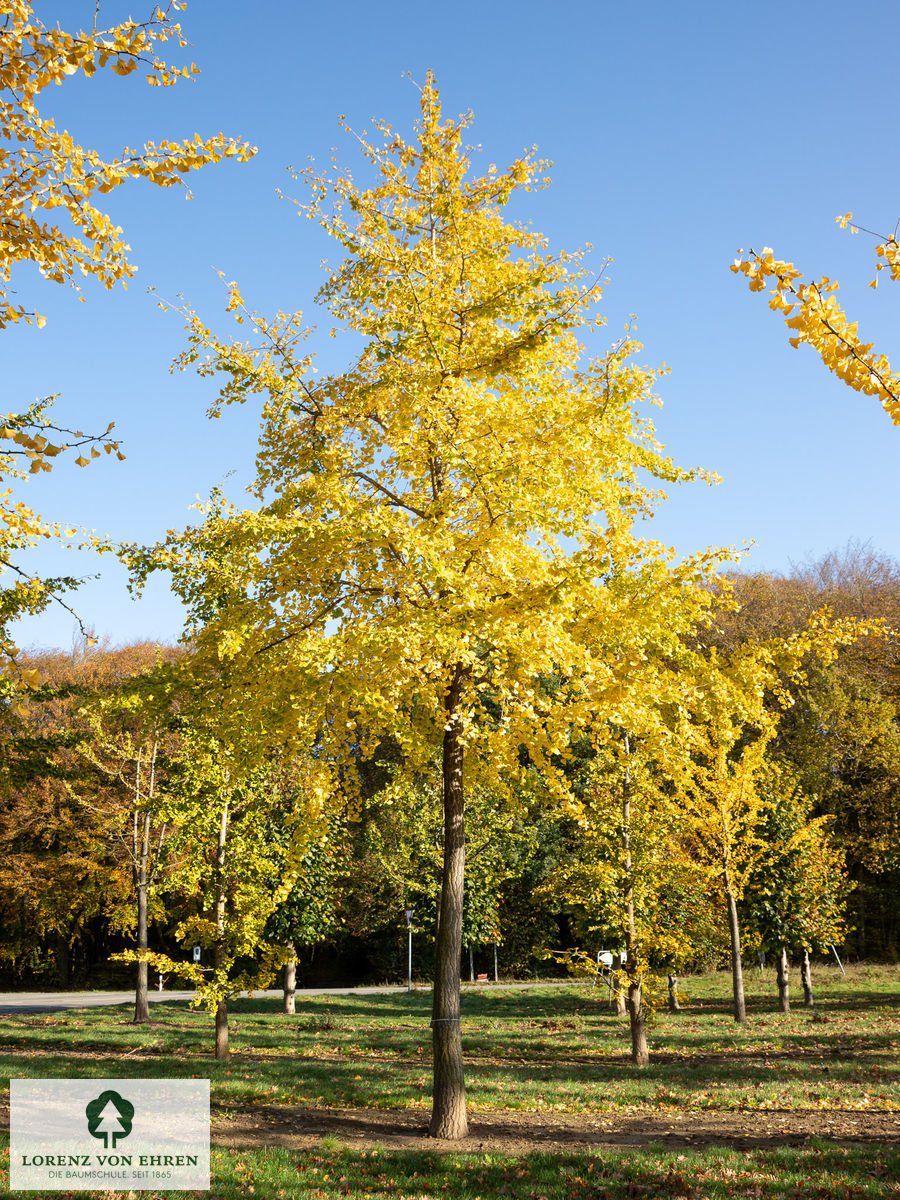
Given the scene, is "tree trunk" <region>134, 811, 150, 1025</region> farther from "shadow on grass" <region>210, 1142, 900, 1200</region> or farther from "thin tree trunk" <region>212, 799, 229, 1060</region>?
"shadow on grass" <region>210, 1142, 900, 1200</region>

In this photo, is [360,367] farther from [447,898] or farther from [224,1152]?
[224,1152]

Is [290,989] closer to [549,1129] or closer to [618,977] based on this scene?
[618,977]

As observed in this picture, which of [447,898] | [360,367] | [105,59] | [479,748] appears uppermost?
[360,367]

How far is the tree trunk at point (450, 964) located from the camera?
7.98m

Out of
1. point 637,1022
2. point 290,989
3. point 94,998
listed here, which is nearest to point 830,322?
point 637,1022

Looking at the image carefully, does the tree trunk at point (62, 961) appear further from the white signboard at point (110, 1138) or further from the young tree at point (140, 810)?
the white signboard at point (110, 1138)

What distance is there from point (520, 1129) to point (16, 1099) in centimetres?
583

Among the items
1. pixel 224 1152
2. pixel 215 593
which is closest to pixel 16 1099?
pixel 224 1152

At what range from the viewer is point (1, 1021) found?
2017cm

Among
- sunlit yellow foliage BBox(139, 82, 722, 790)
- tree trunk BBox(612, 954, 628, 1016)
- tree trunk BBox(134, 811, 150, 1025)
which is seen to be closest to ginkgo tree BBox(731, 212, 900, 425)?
sunlit yellow foliage BBox(139, 82, 722, 790)

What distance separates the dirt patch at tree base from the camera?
7.52 m

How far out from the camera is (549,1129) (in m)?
8.20

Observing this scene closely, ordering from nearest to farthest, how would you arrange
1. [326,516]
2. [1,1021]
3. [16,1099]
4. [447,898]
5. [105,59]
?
[105,59], [326,516], [447,898], [16,1099], [1,1021]

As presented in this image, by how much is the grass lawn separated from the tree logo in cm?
103
